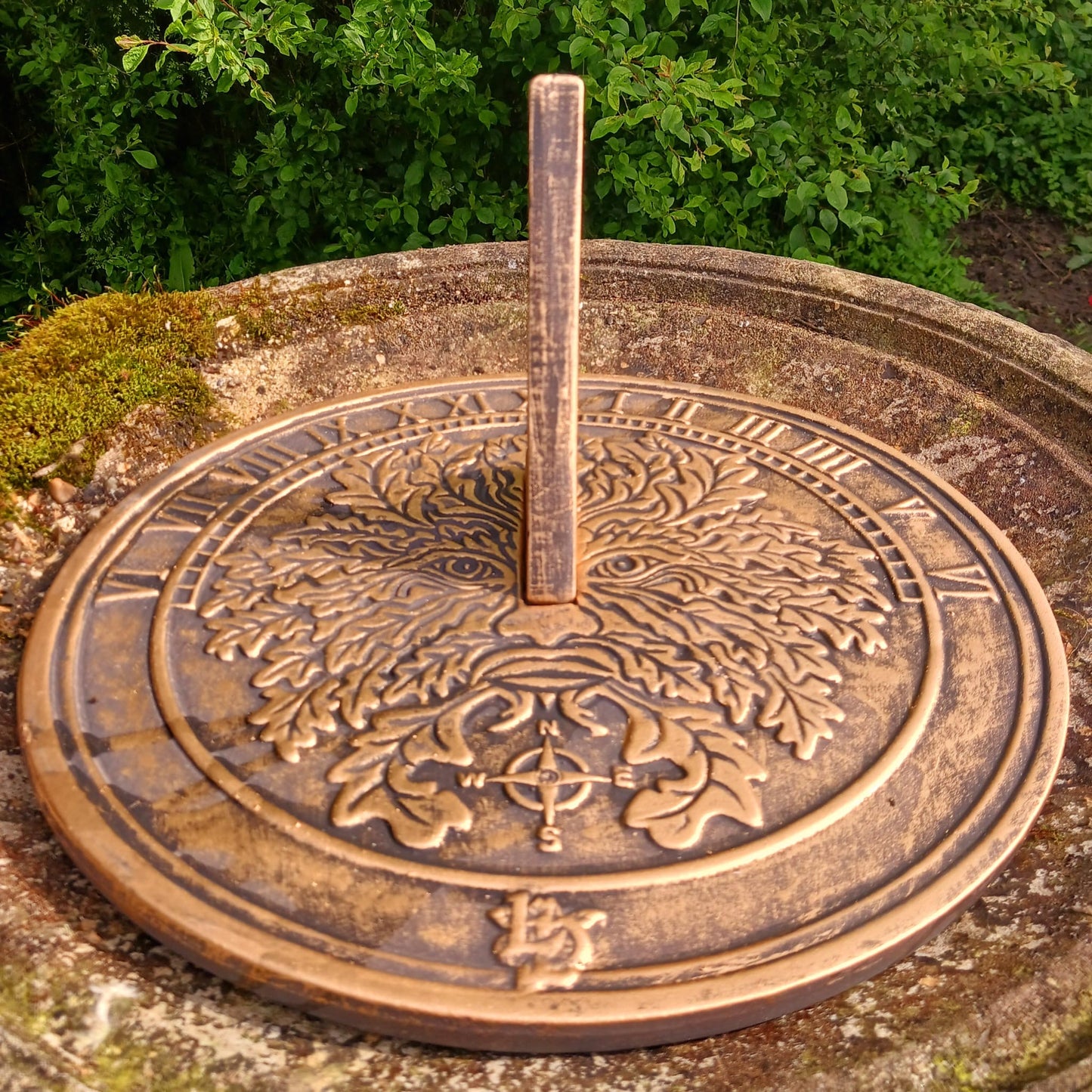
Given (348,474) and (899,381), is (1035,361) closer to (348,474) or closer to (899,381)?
(899,381)

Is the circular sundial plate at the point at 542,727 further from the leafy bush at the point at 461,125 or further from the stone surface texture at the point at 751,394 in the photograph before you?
the leafy bush at the point at 461,125

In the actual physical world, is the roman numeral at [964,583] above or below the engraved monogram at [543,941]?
above

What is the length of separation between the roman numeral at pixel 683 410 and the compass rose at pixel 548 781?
98 cm

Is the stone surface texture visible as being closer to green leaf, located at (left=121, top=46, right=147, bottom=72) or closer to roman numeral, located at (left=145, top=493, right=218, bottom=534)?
roman numeral, located at (left=145, top=493, right=218, bottom=534)

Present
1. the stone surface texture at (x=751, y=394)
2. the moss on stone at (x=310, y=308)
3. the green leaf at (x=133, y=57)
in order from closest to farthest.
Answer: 1. the stone surface texture at (x=751, y=394)
2. the moss on stone at (x=310, y=308)
3. the green leaf at (x=133, y=57)

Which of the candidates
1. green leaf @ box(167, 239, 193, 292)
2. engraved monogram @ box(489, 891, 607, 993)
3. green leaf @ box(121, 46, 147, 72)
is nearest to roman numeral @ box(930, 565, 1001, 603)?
engraved monogram @ box(489, 891, 607, 993)

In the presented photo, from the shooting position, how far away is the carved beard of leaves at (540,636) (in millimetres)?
1552

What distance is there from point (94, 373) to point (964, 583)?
1721 millimetres

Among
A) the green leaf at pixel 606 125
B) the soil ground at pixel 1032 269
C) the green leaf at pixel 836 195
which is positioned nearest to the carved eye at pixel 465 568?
the green leaf at pixel 606 125

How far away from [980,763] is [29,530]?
5.41ft

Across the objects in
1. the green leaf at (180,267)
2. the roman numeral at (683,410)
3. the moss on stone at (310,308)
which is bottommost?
the roman numeral at (683,410)

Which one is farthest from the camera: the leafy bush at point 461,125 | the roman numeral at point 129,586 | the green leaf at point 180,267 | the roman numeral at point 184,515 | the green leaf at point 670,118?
the green leaf at point 180,267

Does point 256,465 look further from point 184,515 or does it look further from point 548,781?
point 548,781

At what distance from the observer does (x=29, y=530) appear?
6.70 feet
